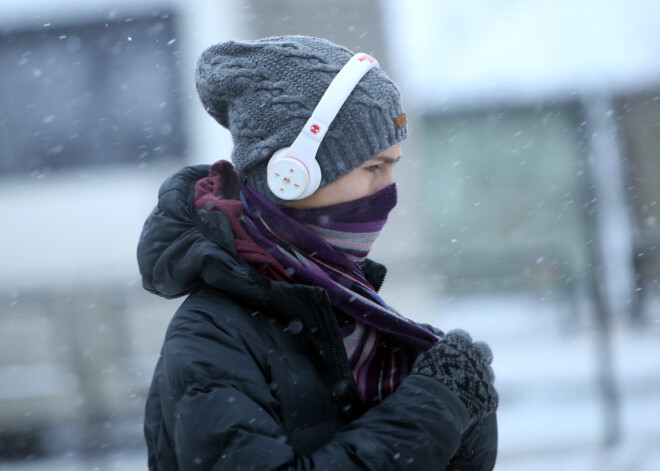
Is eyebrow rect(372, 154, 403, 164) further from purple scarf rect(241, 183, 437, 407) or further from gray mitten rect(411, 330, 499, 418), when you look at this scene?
gray mitten rect(411, 330, 499, 418)

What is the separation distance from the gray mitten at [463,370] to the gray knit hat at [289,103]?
370mm

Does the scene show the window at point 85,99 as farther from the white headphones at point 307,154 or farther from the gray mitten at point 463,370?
the gray mitten at point 463,370

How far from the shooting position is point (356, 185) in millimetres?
1523

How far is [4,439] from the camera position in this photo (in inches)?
234

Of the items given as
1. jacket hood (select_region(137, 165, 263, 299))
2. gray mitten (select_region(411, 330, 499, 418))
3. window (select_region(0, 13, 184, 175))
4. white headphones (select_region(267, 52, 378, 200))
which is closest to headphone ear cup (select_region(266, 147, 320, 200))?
white headphones (select_region(267, 52, 378, 200))

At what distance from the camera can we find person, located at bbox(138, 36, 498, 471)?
126 cm

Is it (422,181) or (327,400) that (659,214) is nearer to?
(422,181)

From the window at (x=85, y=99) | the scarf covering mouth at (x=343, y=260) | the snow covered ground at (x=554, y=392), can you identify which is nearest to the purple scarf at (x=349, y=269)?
the scarf covering mouth at (x=343, y=260)

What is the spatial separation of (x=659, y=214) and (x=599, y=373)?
1.62m

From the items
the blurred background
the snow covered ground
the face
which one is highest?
the face

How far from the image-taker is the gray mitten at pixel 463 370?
4.42 feet

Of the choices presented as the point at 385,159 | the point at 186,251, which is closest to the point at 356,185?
the point at 385,159

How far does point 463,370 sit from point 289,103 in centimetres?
56

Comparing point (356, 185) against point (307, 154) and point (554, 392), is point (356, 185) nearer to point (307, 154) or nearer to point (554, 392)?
point (307, 154)
